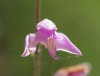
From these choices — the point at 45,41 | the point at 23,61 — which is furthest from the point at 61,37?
the point at 23,61

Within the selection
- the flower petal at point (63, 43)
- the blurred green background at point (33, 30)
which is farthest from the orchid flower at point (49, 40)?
the blurred green background at point (33, 30)

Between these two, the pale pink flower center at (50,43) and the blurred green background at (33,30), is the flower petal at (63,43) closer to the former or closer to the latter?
the pale pink flower center at (50,43)

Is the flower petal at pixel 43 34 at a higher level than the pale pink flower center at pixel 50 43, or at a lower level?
higher

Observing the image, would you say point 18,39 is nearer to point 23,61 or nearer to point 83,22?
point 23,61

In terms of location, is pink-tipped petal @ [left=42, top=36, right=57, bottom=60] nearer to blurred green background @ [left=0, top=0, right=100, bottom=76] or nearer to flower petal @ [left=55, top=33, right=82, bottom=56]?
flower petal @ [left=55, top=33, right=82, bottom=56]

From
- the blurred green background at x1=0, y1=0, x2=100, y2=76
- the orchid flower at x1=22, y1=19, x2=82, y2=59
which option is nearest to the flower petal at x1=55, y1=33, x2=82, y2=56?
the orchid flower at x1=22, y1=19, x2=82, y2=59

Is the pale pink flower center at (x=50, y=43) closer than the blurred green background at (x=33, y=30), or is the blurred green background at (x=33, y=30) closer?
the pale pink flower center at (x=50, y=43)

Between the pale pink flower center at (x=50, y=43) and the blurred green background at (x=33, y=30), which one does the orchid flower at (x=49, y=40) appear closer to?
the pale pink flower center at (x=50, y=43)
